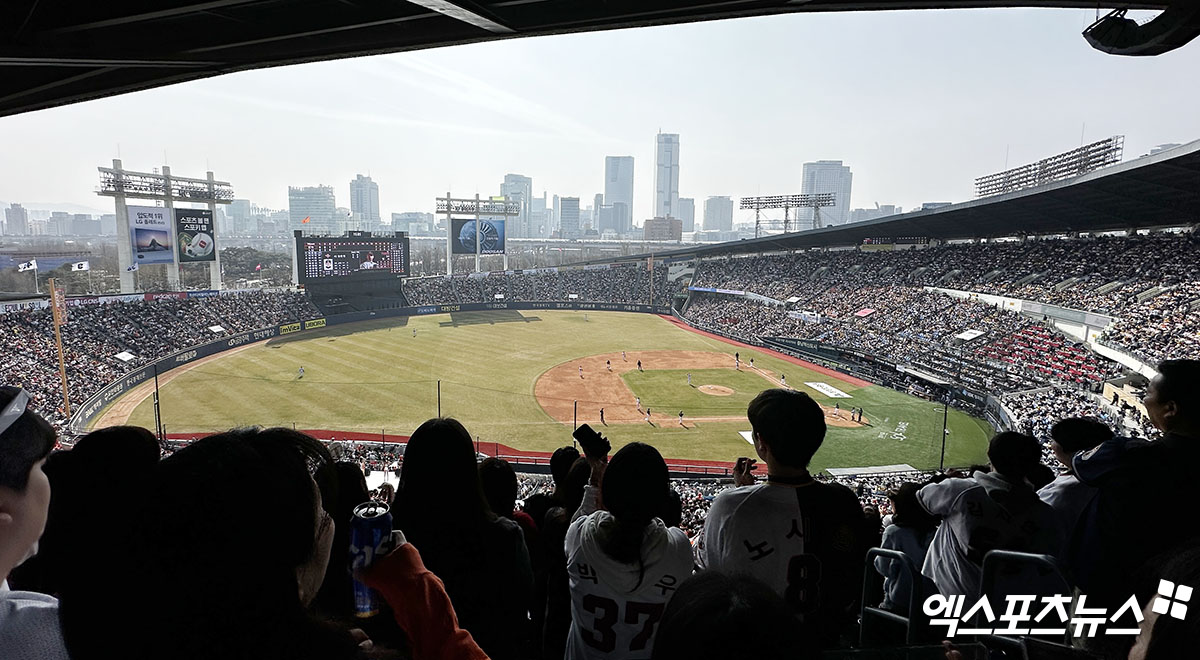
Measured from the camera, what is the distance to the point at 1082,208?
36625mm

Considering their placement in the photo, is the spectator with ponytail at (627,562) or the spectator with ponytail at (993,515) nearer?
the spectator with ponytail at (627,562)

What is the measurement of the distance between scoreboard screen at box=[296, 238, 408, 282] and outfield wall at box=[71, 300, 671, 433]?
15.7 ft

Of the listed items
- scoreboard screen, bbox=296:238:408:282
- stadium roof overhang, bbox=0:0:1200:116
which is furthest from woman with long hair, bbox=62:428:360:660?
scoreboard screen, bbox=296:238:408:282

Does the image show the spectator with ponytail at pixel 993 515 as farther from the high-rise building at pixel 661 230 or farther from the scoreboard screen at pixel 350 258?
the high-rise building at pixel 661 230

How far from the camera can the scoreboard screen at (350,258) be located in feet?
182

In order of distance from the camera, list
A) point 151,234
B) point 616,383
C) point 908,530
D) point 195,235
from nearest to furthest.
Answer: point 908,530, point 616,383, point 151,234, point 195,235

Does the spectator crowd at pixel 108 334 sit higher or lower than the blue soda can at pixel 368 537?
lower

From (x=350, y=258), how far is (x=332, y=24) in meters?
56.7

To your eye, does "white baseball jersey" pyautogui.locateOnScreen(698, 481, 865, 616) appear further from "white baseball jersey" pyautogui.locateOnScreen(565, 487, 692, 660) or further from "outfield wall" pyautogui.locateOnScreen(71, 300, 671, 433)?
"outfield wall" pyautogui.locateOnScreen(71, 300, 671, 433)

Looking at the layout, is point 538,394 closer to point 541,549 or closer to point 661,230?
point 541,549

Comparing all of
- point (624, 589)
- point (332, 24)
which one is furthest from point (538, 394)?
point (624, 589)

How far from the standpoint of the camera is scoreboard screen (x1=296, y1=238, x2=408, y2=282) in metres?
55.3

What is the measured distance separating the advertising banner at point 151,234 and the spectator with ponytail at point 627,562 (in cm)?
5560

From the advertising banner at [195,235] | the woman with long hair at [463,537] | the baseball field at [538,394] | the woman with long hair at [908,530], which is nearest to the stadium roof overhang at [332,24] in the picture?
the woman with long hair at [463,537]
